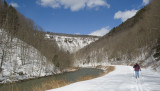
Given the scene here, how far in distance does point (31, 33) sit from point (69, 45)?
14927 cm

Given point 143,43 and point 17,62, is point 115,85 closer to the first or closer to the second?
point 17,62

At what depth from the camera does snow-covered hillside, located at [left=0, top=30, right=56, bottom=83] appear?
24.4 m

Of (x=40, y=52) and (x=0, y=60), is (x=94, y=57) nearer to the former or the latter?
(x=40, y=52)

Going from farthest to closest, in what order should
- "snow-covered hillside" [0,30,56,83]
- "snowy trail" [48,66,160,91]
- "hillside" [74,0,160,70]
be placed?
1. "snow-covered hillside" [0,30,56,83]
2. "hillside" [74,0,160,70]
3. "snowy trail" [48,66,160,91]

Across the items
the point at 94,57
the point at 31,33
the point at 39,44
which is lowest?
the point at 94,57

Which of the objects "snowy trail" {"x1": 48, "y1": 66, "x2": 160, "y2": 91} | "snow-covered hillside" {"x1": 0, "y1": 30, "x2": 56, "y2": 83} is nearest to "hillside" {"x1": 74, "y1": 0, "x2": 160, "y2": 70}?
"snowy trail" {"x1": 48, "y1": 66, "x2": 160, "y2": 91}

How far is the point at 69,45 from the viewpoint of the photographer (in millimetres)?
192125

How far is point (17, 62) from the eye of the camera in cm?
3058

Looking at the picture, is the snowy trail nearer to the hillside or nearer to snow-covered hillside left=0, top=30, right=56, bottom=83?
the hillside

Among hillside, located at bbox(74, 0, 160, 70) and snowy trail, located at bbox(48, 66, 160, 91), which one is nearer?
snowy trail, located at bbox(48, 66, 160, 91)

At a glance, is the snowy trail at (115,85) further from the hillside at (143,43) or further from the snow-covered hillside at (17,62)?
the snow-covered hillside at (17,62)

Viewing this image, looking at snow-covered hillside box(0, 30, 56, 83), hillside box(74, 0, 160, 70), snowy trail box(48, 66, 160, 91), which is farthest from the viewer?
snow-covered hillside box(0, 30, 56, 83)

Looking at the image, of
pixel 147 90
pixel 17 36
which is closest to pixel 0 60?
pixel 17 36

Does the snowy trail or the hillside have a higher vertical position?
the hillside
